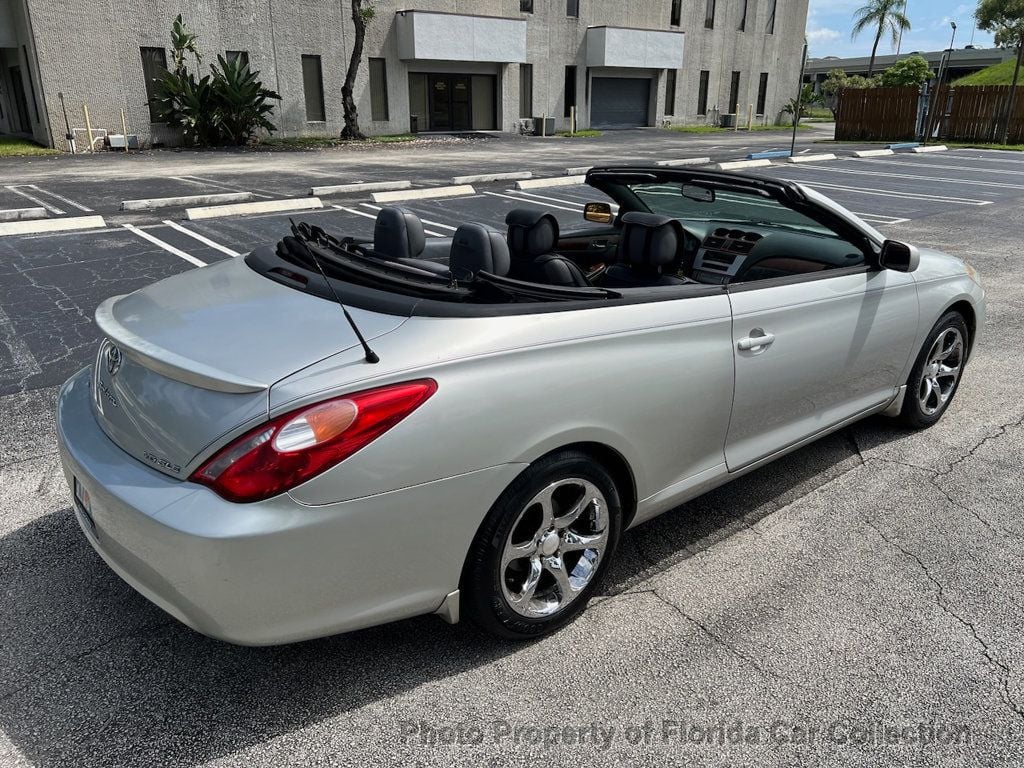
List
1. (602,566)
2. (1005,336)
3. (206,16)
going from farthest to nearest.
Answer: (206,16) → (1005,336) → (602,566)

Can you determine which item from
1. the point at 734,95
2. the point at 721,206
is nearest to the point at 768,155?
the point at 721,206

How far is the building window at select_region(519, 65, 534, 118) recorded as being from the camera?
113 feet

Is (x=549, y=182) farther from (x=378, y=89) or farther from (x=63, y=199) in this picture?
(x=378, y=89)

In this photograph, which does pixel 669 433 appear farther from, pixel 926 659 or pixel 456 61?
pixel 456 61

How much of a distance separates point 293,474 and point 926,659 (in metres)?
2.21

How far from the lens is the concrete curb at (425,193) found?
13.3 metres

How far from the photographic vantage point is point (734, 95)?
44219 mm

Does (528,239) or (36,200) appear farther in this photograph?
(36,200)

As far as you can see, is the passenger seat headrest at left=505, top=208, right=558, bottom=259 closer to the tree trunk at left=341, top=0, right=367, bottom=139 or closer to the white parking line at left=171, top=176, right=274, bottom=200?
the white parking line at left=171, top=176, right=274, bottom=200

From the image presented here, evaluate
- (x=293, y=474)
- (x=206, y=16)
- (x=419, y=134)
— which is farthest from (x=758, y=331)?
(x=419, y=134)

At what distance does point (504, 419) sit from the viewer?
93.8 inches

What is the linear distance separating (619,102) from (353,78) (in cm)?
1771

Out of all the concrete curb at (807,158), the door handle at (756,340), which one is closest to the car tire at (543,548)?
the door handle at (756,340)

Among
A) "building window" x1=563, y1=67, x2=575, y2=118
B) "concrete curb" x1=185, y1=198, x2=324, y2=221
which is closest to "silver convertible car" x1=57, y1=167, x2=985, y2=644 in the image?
"concrete curb" x1=185, y1=198, x2=324, y2=221
